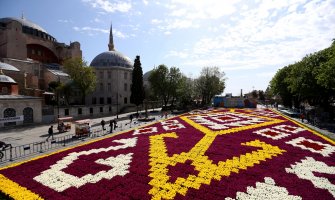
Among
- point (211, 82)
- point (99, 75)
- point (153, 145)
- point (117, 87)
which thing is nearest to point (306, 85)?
point (153, 145)

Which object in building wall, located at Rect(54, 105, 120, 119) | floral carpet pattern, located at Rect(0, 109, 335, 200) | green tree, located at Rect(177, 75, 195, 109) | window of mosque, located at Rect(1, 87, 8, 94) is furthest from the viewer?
green tree, located at Rect(177, 75, 195, 109)

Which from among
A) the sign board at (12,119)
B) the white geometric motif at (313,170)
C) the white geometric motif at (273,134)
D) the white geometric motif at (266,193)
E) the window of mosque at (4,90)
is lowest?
the white geometric motif at (266,193)

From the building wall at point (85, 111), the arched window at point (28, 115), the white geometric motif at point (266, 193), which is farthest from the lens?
the building wall at point (85, 111)

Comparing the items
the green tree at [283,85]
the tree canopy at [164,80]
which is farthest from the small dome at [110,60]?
the green tree at [283,85]

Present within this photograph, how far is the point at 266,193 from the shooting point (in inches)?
386

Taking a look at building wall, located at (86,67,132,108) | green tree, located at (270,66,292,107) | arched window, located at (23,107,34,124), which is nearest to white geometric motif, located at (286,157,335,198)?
arched window, located at (23,107,34,124)

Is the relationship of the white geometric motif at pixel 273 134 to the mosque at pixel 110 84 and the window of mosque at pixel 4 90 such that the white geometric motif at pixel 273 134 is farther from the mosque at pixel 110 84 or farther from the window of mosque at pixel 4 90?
the mosque at pixel 110 84

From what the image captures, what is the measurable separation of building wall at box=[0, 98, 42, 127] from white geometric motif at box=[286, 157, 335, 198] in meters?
35.3

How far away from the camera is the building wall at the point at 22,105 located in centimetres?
3005

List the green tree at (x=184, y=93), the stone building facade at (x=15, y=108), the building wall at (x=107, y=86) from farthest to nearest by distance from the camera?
1. the building wall at (x=107, y=86)
2. the green tree at (x=184, y=93)
3. the stone building facade at (x=15, y=108)

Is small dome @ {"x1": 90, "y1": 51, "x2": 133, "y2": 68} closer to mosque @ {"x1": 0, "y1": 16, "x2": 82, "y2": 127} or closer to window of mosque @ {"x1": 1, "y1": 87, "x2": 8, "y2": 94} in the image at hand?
mosque @ {"x1": 0, "y1": 16, "x2": 82, "y2": 127}

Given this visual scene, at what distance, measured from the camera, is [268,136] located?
69.8 feet

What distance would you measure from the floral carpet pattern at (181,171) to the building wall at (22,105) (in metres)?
19.6

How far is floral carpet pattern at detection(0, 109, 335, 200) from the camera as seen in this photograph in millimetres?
10000
